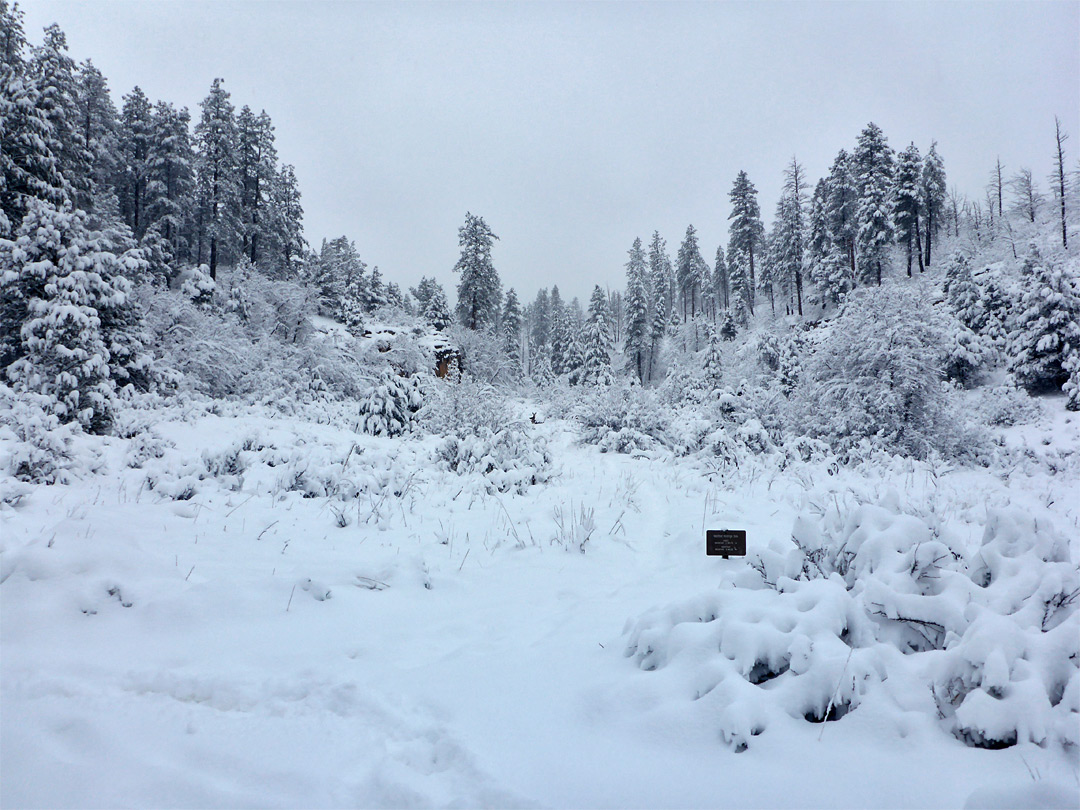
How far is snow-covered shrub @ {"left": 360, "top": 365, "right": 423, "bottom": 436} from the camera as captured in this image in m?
12.0

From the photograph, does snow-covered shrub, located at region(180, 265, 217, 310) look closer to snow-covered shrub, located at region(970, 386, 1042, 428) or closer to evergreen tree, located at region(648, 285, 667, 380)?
snow-covered shrub, located at region(970, 386, 1042, 428)

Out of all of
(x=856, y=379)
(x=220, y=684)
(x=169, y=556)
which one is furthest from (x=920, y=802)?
(x=856, y=379)

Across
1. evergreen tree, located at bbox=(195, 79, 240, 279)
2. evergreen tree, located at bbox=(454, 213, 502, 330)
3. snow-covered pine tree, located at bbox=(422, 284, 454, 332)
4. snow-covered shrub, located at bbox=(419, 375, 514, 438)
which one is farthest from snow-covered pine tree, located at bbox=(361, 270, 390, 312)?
snow-covered shrub, located at bbox=(419, 375, 514, 438)

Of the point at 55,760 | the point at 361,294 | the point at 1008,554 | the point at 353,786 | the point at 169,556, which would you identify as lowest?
the point at 353,786

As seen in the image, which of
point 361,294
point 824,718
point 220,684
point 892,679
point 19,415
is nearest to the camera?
point 824,718

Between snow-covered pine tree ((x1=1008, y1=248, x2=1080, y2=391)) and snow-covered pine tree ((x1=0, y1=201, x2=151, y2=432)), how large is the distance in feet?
84.7

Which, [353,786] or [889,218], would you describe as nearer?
[353,786]

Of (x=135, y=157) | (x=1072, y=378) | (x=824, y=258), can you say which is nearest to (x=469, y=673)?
(x=1072, y=378)

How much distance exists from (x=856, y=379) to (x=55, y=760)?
13.5m

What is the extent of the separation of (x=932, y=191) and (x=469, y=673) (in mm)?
52716

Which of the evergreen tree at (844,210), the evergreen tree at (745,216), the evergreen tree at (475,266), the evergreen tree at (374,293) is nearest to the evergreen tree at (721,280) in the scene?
the evergreen tree at (745,216)

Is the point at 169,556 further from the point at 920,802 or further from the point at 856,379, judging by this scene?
the point at 856,379

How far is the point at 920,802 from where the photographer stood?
161cm

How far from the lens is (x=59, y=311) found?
8.72 metres
